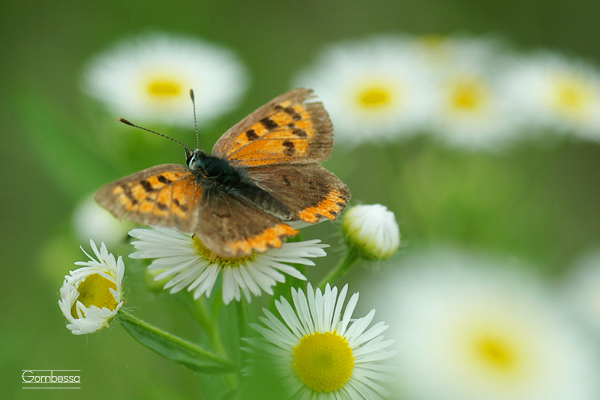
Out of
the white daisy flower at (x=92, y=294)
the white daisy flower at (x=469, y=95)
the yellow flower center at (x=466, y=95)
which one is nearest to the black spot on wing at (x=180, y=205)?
the white daisy flower at (x=92, y=294)

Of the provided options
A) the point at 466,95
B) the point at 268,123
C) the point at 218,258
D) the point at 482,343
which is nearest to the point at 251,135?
the point at 268,123

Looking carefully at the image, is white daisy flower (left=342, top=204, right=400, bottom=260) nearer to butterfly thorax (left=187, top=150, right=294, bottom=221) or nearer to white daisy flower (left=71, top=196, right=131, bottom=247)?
butterfly thorax (left=187, top=150, right=294, bottom=221)

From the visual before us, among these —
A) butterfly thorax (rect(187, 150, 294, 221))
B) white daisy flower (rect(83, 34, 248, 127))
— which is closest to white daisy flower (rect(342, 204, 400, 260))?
butterfly thorax (rect(187, 150, 294, 221))

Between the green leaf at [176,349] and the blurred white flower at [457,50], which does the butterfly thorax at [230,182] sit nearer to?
the green leaf at [176,349]

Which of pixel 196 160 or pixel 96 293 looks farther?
pixel 196 160

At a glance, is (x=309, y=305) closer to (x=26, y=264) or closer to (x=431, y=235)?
(x=431, y=235)

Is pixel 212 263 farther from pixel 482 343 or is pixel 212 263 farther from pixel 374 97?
pixel 374 97
